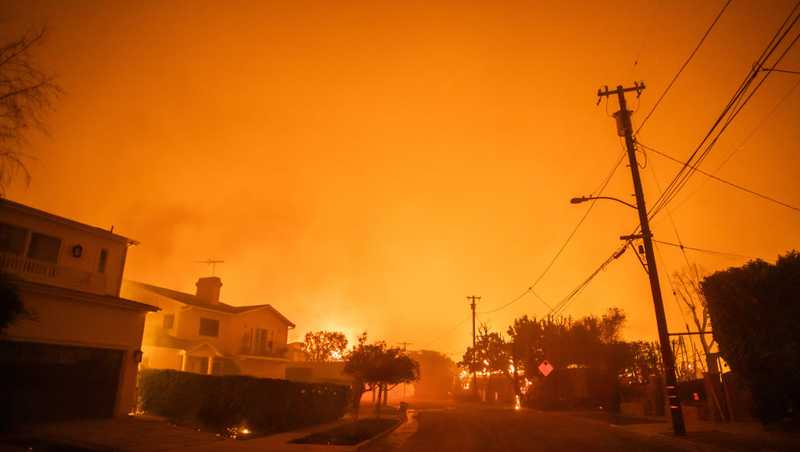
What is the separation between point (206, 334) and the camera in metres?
41.8

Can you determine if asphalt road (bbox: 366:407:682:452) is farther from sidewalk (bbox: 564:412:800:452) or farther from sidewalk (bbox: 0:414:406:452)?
sidewalk (bbox: 0:414:406:452)

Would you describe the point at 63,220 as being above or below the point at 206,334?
above

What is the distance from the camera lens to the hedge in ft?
69.8

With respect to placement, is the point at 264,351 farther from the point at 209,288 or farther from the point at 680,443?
the point at 680,443

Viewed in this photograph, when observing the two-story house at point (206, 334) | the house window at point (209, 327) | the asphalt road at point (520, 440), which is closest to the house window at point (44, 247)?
the two-story house at point (206, 334)

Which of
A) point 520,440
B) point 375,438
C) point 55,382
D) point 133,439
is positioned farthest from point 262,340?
point 520,440

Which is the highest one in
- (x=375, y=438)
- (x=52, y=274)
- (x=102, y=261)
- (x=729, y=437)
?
(x=102, y=261)

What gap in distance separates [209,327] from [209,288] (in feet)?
18.1

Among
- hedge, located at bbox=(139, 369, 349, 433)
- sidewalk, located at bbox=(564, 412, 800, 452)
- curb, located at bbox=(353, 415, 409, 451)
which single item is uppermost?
hedge, located at bbox=(139, 369, 349, 433)

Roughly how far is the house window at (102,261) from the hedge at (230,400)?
589 centimetres

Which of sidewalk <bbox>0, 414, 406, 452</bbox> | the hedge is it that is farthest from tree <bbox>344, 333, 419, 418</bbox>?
sidewalk <bbox>0, 414, 406, 452</bbox>

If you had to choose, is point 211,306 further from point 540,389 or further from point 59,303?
point 540,389

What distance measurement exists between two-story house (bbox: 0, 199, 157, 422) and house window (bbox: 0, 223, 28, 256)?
0.04 m

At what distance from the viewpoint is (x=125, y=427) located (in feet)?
64.4
